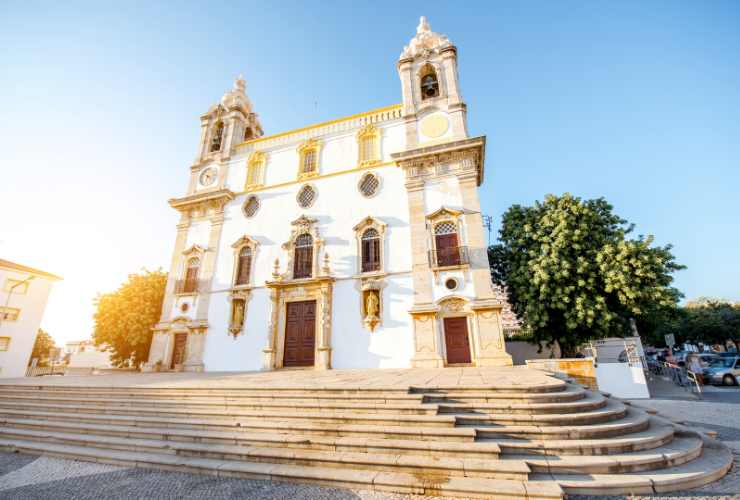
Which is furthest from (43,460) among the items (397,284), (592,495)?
(397,284)

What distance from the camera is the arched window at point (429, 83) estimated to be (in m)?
17.1

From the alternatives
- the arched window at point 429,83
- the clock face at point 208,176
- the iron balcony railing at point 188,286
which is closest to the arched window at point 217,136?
the clock face at point 208,176

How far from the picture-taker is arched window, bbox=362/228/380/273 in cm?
1444

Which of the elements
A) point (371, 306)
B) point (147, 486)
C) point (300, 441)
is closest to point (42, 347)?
point (371, 306)

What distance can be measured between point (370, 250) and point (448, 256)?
11.3 feet

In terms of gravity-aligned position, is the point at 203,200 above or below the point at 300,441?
above

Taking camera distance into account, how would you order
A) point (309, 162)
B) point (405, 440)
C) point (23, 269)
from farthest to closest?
1. point (23, 269)
2. point (309, 162)
3. point (405, 440)

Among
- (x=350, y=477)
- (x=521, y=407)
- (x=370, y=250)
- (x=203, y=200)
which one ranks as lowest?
(x=350, y=477)

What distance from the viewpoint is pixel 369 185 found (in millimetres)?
16016

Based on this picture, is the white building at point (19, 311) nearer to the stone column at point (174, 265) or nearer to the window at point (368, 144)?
the stone column at point (174, 265)

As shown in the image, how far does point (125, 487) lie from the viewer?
4555mm

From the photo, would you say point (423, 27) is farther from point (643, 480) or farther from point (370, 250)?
point (643, 480)

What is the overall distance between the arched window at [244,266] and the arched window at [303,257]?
2.55 meters

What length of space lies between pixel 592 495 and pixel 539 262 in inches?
453
